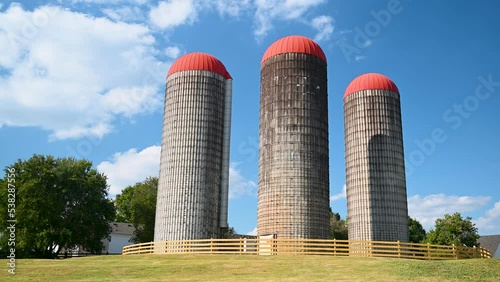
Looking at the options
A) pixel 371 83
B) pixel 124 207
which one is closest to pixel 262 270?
pixel 371 83

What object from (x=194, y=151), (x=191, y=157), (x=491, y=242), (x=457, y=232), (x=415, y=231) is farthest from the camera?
(x=415, y=231)

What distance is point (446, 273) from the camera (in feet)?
88.9

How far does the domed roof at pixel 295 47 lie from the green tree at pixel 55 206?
84.3ft

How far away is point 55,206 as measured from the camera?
52.8m

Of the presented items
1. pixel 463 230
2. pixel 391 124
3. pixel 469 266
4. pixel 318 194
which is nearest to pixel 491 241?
pixel 463 230

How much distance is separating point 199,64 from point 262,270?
25926 mm

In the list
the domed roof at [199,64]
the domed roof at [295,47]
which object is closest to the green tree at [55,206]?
the domed roof at [199,64]

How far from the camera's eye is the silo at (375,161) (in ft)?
153

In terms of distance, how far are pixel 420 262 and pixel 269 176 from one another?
17753 millimetres

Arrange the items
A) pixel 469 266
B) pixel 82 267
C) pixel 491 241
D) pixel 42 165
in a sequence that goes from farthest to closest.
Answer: pixel 491 241, pixel 42 165, pixel 82 267, pixel 469 266

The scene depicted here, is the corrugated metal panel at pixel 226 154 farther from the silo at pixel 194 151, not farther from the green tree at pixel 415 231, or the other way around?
the green tree at pixel 415 231

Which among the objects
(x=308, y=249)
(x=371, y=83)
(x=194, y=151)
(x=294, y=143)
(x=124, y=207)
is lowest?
(x=308, y=249)

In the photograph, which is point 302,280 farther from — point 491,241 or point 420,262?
point 491,241

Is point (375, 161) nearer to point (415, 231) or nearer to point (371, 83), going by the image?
point (371, 83)
